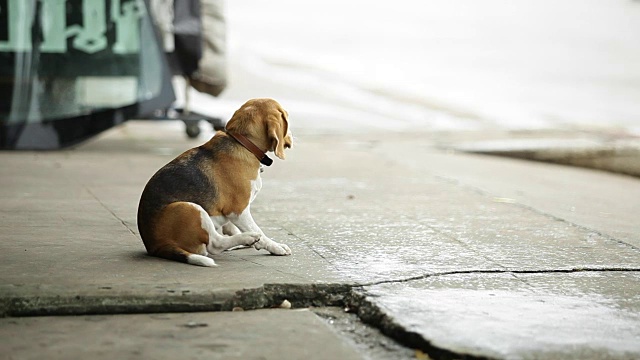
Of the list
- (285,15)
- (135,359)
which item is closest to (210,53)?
(135,359)

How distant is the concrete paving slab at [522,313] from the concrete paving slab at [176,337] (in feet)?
1.22

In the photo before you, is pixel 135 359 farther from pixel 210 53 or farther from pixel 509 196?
pixel 210 53

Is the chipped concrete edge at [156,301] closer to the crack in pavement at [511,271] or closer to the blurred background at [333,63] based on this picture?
the crack in pavement at [511,271]

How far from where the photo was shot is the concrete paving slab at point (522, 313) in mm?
3484

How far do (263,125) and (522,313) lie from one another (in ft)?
5.07

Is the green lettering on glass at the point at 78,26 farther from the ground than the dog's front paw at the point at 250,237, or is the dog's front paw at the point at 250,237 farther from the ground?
the green lettering on glass at the point at 78,26

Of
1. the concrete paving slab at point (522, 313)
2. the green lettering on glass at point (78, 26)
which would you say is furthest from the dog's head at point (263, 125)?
the green lettering on glass at point (78, 26)

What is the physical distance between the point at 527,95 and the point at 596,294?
1546cm

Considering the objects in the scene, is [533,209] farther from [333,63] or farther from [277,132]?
[333,63]

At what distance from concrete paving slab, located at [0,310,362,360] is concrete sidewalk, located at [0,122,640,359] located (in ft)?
0.03

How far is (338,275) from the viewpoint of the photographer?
441 centimetres

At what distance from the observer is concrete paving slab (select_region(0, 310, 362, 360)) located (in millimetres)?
3412

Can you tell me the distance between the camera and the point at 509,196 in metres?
7.54

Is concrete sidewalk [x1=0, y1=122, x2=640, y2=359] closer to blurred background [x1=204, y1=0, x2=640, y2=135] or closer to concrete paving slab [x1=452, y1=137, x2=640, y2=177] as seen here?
concrete paving slab [x1=452, y1=137, x2=640, y2=177]
